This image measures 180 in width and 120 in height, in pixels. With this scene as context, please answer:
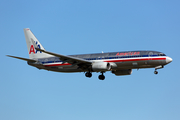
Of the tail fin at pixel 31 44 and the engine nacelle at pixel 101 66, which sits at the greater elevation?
the tail fin at pixel 31 44

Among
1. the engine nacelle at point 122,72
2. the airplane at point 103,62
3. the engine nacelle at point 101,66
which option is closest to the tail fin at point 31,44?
the airplane at point 103,62

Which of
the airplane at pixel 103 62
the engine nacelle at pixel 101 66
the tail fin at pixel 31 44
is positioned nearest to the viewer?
the airplane at pixel 103 62

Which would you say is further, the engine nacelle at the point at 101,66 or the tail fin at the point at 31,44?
the tail fin at the point at 31,44

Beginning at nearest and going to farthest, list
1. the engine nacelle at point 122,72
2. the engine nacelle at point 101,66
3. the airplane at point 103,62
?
the airplane at point 103,62, the engine nacelle at point 101,66, the engine nacelle at point 122,72

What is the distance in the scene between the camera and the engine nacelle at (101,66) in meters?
54.3

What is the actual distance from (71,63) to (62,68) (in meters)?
4.41

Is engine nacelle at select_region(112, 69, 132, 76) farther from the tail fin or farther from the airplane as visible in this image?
the tail fin

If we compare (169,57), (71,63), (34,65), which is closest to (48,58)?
(34,65)

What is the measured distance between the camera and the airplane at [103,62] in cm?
5297

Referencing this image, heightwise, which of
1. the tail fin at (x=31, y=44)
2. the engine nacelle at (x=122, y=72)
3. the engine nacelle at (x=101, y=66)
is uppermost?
the tail fin at (x=31, y=44)

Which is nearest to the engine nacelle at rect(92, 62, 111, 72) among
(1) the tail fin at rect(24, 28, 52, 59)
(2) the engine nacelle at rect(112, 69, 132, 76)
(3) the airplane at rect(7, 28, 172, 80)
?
(3) the airplane at rect(7, 28, 172, 80)

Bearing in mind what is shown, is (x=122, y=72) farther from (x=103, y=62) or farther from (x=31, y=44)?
(x=31, y=44)

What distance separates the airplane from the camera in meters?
53.0

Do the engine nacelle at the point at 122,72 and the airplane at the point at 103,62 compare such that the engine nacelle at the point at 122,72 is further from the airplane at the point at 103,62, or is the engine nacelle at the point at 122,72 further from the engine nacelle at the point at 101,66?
the engine nacelle at the point at 101,66
